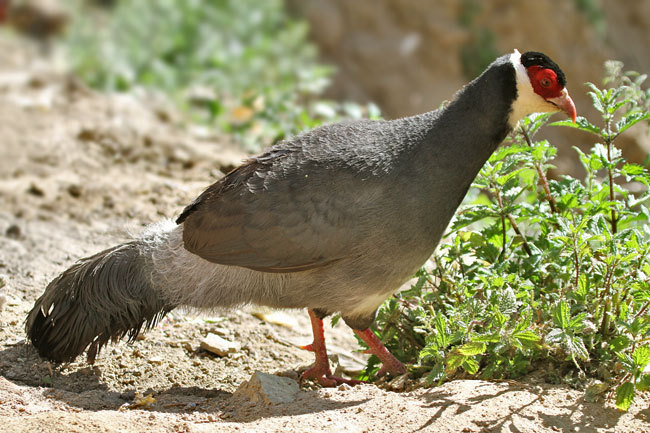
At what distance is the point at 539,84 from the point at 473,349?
4.61 feet

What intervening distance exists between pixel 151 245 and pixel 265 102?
149 inches

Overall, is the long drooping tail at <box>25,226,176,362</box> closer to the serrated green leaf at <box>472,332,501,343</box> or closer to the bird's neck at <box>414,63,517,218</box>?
the bird's neck at <box>414,63,517,218</box>

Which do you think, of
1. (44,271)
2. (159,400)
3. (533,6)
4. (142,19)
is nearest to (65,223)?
(44,271)

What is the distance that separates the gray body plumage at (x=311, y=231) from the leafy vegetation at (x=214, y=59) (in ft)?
11.9

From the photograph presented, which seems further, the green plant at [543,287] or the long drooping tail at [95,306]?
the long drooping tail at [95,306]

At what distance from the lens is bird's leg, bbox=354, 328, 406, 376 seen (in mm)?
4074

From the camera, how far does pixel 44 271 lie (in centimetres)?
504

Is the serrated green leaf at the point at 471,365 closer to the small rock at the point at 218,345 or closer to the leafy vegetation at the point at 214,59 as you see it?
the small rock at the point at 218,345

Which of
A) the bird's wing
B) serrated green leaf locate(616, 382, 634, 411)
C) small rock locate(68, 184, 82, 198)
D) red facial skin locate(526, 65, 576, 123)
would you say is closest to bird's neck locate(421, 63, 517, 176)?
red facial skin locate(526, 65, 576, 123)

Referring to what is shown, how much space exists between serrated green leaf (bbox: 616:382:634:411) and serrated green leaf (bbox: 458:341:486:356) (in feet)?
1.96

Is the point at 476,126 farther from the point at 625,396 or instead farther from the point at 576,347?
the point at 625,396

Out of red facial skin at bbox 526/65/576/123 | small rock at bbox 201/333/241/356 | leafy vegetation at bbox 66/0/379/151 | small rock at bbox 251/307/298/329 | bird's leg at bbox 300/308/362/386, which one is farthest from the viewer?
leafy vegetation at bbox 66/0/379/151

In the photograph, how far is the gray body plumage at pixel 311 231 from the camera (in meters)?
3.82

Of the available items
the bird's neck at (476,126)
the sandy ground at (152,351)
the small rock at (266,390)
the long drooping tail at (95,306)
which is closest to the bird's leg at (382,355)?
the sandy ground at (152,351)
